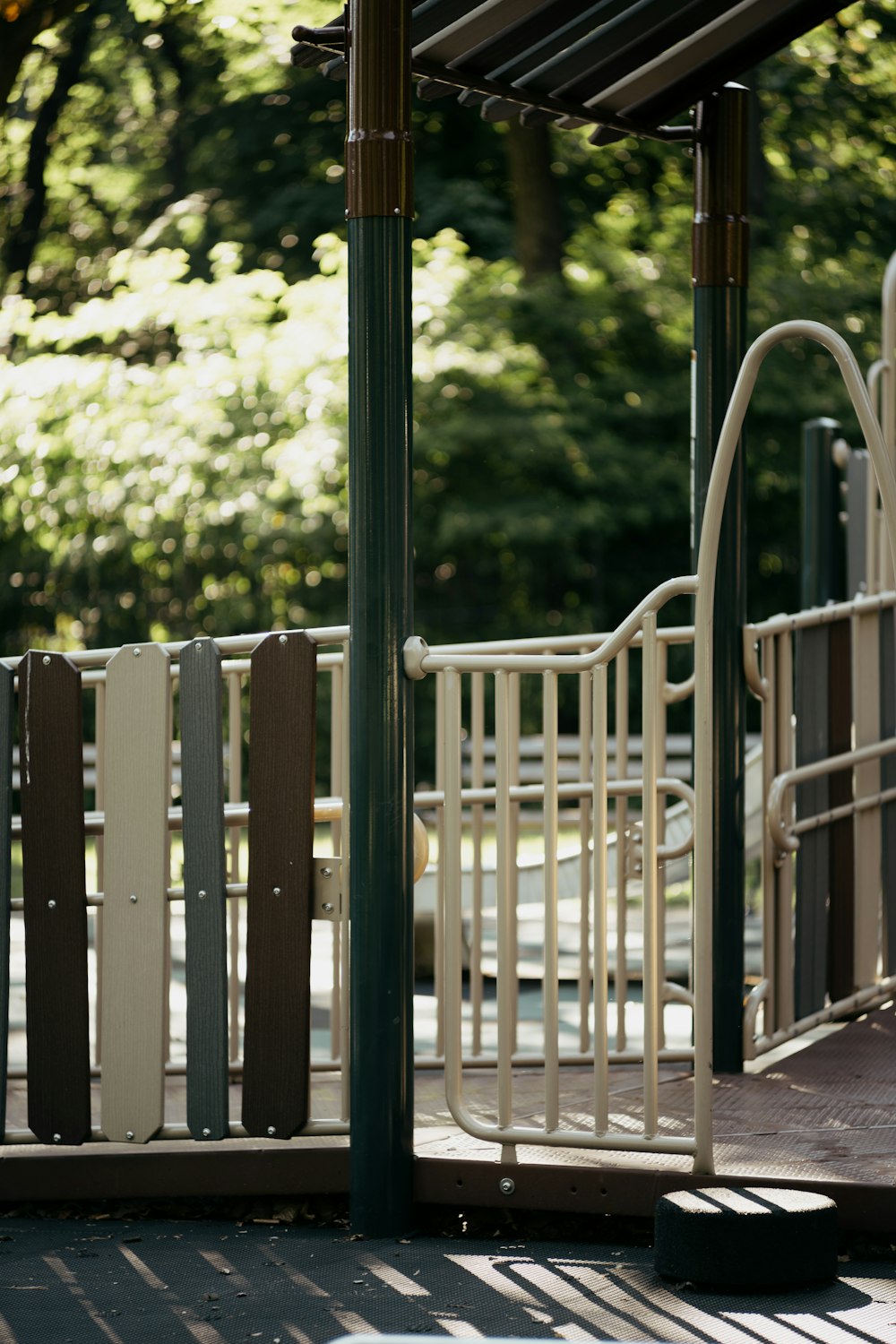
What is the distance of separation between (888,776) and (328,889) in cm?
230

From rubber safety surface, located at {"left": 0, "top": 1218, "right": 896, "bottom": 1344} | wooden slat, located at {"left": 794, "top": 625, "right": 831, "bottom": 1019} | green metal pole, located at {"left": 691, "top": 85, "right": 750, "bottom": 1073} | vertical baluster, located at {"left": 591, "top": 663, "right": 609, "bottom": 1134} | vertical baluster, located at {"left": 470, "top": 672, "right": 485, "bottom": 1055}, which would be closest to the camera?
rubber safety surface, located at {"left": 0, "top": 1218, "right": 896, "bottom": 1344}

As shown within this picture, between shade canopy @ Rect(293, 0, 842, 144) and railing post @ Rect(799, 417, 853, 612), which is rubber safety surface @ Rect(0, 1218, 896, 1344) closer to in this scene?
shade canopy @ Rect(293, 0, 842, 144)

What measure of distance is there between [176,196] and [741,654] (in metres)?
15.9

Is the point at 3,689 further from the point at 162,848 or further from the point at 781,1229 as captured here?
the point at 781,1229

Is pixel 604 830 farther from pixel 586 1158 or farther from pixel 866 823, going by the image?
pixel 866 823

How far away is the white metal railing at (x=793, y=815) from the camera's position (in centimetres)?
464

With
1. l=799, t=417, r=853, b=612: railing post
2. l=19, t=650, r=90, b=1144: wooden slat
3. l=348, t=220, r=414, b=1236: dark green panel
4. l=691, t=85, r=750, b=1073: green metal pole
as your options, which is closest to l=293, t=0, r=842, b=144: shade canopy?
l=691, t=85, r=750, b=1073: green metal pole

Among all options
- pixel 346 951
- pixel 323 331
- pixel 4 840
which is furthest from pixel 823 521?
pixel 323 331

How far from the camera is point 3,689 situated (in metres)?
4.11

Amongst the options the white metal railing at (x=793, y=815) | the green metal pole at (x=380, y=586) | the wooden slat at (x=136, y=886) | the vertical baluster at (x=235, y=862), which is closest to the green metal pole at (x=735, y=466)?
the white metal railing at (x=793, y=815)

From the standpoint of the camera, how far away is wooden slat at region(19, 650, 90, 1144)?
13.2 feet

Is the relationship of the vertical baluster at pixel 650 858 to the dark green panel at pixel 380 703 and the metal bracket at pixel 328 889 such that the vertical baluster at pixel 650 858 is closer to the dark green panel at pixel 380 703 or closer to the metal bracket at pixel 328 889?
the dark green panel at pixel 380 703

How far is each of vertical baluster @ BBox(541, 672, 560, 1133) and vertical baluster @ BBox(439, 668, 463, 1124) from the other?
196 mm

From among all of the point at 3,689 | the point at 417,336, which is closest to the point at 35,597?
the point at 417,336
